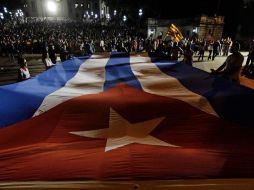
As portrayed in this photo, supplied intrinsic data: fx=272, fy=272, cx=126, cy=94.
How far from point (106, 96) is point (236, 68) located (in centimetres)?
310

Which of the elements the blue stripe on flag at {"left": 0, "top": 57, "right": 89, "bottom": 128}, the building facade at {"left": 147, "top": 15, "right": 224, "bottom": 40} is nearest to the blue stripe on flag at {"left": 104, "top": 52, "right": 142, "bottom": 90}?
the blue stripe on flag at {"left": 0, "top": 57, "right": 89, "bottom": 128}

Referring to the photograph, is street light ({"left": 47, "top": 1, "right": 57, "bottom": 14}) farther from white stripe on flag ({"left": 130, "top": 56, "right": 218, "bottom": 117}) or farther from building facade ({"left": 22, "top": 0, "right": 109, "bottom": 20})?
white stripe on flag ({"left": 130, "top": 56, "right": 218, "bottom": 117})

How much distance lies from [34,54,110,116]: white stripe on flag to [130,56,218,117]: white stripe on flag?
2.81ft

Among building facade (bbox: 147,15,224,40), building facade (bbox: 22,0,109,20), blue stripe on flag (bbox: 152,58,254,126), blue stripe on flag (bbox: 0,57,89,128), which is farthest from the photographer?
building facade (bbox: 22,0,109,20)

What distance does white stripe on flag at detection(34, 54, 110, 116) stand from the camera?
4387mm

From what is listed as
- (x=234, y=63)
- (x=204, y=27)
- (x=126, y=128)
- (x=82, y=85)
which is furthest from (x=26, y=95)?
(x=204, y=27)

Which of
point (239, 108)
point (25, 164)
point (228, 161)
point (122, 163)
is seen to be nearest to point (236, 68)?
point (239, 108)

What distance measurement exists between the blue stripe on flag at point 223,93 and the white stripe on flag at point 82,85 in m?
1.70

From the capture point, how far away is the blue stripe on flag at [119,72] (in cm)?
557

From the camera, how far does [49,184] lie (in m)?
2.40

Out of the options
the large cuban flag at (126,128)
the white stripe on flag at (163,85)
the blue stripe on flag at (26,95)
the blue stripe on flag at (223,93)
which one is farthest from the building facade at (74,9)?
the large cuban flag at (126,128)

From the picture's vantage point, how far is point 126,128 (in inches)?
137

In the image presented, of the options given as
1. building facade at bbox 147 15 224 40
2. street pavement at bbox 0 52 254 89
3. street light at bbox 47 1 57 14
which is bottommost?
street pavement at bbox 0 52 254 89

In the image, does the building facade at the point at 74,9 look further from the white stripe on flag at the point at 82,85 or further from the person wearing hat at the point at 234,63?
the person wearing hat at the point at 234,63
